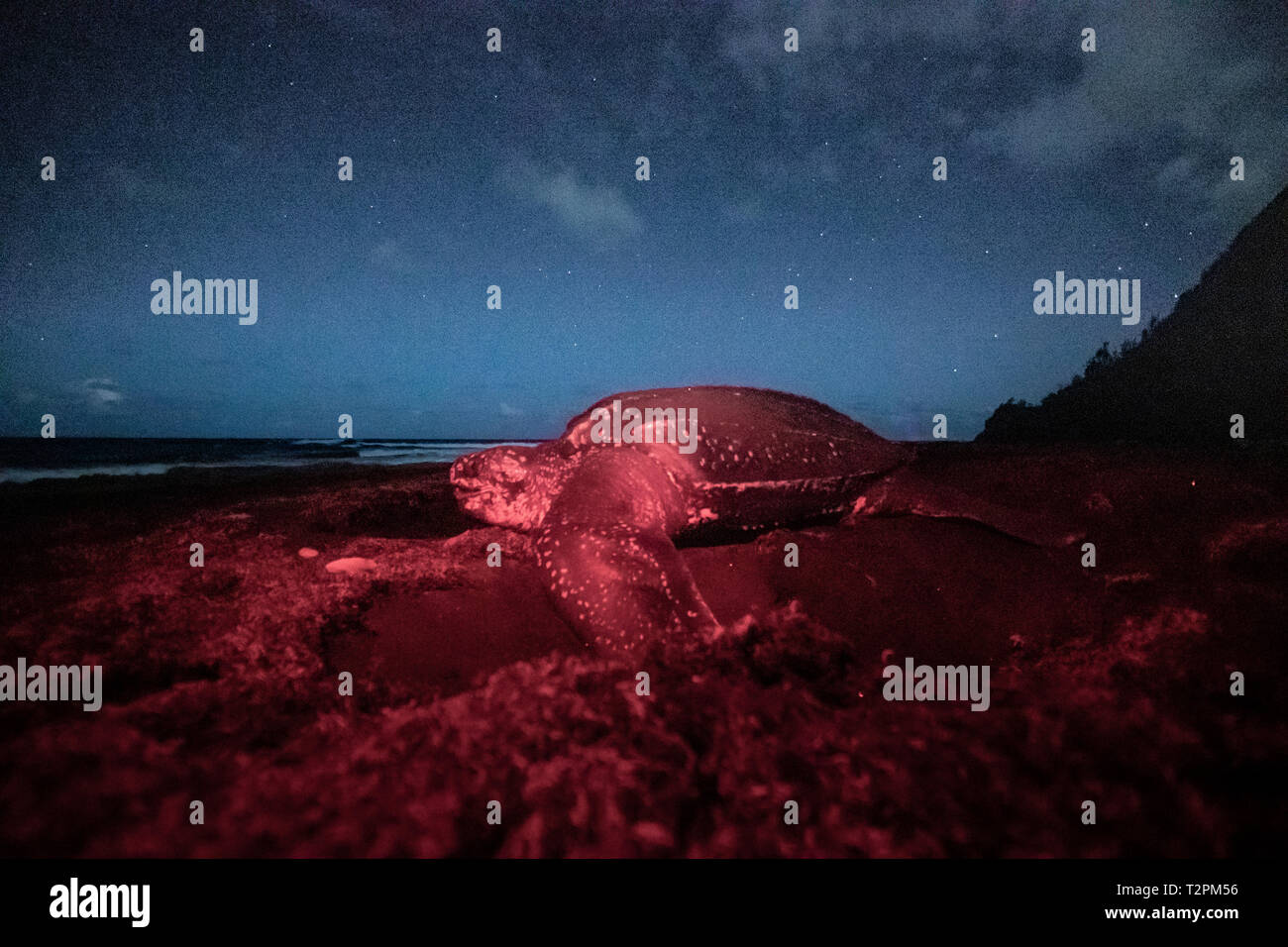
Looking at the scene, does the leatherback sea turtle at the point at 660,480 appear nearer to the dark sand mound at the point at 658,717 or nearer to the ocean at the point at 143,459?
the dark sand mound at the point at 658,717

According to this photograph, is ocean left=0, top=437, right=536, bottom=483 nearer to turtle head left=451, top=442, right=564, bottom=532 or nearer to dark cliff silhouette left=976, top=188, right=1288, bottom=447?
turtle head left=451, top=442, right=564, bottom=532

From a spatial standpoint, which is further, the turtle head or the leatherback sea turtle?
the turtle head

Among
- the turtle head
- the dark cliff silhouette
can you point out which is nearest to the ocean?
the turtle head

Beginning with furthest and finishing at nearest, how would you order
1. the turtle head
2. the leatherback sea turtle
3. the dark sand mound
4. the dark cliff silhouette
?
the dark cliff silhouette < the turtle head < the leatherback sea turtle < the dark sand mound

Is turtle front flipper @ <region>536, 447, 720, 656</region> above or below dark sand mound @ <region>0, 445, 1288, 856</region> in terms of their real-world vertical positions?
above

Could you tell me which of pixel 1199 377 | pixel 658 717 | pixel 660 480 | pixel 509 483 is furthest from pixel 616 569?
pixel 1199 377
